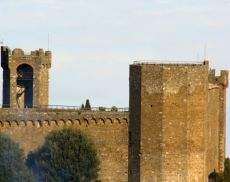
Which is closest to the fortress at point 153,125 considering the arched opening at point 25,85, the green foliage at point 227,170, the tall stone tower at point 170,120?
the tall stone tower at point 170,120

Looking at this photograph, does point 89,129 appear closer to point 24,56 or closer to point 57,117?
point 57,117

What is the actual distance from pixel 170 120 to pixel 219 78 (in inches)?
407

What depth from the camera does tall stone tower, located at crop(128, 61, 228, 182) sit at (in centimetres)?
10594

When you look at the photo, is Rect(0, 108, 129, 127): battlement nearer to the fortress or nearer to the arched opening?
the fortress

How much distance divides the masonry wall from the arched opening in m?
6.57

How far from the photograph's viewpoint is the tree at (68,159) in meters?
107

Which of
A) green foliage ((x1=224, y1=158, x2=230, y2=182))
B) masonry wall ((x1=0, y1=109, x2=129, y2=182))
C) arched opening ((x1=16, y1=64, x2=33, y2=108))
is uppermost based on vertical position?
arched opening ((x1=16, y1=64, x2=33, y2=108))

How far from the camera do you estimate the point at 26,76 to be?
117 meters

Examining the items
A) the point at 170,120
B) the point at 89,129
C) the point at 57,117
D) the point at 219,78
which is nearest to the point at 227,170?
the point at 219,78

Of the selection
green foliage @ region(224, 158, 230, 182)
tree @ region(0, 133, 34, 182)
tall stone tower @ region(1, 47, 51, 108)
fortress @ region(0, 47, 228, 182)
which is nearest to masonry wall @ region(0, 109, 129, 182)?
fortress @ region(0, 47, 228, 182)

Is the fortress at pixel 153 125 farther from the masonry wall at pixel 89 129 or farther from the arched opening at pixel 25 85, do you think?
the arched opening at pixel 25 85

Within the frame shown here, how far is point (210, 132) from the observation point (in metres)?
111

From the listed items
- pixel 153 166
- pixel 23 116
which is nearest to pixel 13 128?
pixel 23 116

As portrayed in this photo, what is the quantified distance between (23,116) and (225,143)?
10.9 m
